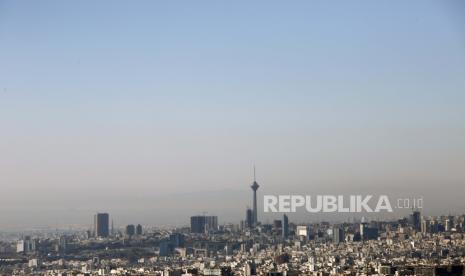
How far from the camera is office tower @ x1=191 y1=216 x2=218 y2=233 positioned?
42.0 meters

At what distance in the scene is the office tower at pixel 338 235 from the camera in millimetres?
33831

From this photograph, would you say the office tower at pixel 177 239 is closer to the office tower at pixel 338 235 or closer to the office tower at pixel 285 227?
the office tower at pixel 285 227

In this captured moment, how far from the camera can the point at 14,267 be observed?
28.6 metres

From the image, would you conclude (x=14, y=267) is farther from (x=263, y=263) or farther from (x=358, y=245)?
(x=358, y=245)

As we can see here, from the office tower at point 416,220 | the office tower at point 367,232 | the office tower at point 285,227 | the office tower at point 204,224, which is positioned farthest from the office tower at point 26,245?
the office tower at point 416,220

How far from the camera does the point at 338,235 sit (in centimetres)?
3588

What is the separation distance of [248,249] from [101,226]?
846 cm

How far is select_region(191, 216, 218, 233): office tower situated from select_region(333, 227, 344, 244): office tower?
664 cm

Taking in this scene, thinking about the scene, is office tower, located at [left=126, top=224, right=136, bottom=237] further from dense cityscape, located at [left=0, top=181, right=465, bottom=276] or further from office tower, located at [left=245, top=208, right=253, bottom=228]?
office tower, located at [left=245, top=208, right=253, bottom=228]

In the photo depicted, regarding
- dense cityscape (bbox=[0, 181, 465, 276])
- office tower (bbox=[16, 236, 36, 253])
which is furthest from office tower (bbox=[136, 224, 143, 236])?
office tower (bbox=[16, 236, 36, 253])

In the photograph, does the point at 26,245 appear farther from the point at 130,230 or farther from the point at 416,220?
the point at 416,220

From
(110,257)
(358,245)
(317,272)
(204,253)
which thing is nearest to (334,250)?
(358,245)

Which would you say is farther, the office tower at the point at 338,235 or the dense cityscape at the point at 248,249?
the office tower at the point at 338,235

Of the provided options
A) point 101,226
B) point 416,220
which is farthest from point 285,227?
point 101,226
